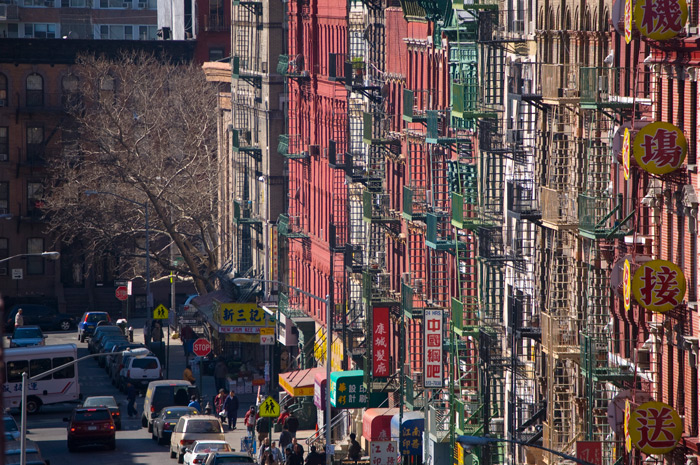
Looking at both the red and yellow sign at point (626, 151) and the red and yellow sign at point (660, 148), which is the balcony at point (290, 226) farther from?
the red and yellow sign at point (660, 148)

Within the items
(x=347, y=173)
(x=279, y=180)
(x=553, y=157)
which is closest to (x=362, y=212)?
(x=347, y=173)

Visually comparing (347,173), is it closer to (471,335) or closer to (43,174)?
(471,335)

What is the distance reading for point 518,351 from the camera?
37406mm

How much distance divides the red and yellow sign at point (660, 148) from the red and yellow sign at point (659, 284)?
1.61 meters

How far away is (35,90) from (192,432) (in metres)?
56.0

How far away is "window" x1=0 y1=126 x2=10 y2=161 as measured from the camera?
322 feet

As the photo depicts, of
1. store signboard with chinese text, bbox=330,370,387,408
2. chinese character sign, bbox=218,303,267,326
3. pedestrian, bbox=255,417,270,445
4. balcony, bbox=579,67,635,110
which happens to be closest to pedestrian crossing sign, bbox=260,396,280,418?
store signboard with chinese text, bbox=330,370,387,408

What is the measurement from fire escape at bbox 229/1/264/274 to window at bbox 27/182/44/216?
1921 cm

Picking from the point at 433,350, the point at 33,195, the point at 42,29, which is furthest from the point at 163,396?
the point at 42,29

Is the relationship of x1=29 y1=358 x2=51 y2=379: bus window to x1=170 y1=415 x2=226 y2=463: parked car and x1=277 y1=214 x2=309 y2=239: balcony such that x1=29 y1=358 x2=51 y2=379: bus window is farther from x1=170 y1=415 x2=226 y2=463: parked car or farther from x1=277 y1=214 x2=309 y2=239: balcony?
x1=170 y1=415 x2=226 y2=463: parked car

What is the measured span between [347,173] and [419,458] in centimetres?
1363

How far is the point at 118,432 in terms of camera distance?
55.9m

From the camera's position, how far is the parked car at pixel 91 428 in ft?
165

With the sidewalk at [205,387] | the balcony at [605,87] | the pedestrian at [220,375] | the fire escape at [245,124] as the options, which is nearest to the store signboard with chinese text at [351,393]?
the sidewalk at [205,387]
